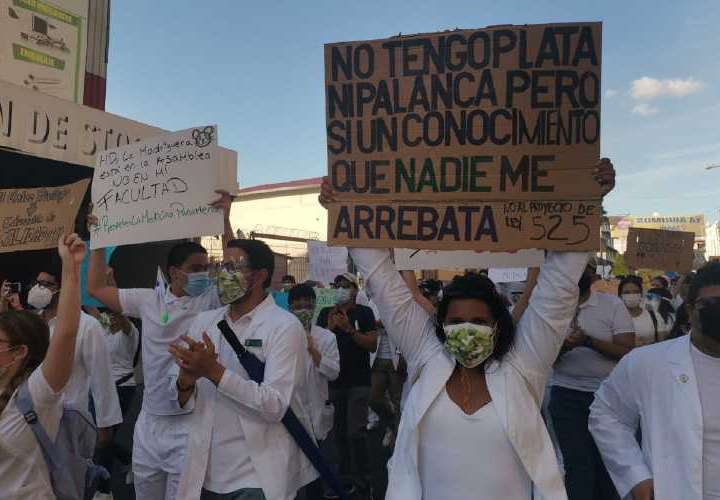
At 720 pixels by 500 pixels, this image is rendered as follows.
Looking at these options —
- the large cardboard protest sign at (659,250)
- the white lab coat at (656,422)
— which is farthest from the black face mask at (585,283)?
the large cardboard protest sign at (659,250)

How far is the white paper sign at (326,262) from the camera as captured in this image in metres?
9.82

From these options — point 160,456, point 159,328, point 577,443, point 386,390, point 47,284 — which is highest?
point 47,284

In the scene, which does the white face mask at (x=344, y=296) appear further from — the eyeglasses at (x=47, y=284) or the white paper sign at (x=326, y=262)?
the eyeglasses at (x=47, y=284)

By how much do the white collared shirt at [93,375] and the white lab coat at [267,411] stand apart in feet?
4.66

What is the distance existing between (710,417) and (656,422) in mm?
197

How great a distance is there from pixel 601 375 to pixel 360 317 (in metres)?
2.91

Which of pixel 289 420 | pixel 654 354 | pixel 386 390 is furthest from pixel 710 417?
pixel 386 390

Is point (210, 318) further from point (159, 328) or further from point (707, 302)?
point (707, 302)

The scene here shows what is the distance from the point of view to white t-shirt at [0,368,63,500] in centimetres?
242

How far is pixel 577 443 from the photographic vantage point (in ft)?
15.4

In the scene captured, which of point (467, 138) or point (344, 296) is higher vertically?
point (467, 138)

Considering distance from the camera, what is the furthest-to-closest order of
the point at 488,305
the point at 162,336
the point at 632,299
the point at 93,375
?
the point at 632,299, the point at 93,375, the point at 162,336, the point at 488,305

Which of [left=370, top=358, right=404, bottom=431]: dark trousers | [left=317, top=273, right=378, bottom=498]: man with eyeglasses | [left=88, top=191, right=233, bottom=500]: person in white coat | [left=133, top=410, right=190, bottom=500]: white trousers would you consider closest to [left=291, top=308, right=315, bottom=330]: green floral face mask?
[left=317, top=273, right=378, bottom=498]: man with eyeglasses

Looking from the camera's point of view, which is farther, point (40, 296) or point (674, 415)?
point (40, 296)
